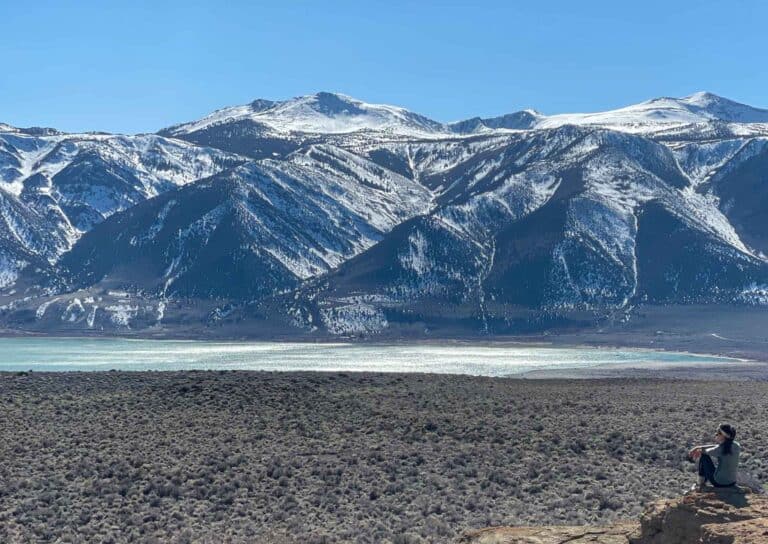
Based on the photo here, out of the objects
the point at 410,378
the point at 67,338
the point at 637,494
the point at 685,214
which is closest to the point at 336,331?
the point at 67,338

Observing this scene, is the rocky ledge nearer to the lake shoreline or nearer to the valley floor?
the valley floor

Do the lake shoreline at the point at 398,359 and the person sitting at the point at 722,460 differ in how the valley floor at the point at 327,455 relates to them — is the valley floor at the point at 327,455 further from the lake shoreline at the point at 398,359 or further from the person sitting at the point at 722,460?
the lake shoreline at the point at 398,359

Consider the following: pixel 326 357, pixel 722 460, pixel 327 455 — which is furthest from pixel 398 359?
pixel 722 460

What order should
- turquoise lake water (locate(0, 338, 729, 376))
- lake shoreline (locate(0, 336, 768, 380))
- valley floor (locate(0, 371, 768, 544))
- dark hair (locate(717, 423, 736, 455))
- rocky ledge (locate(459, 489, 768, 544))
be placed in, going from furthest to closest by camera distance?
turquoise lake water (locate(0, 338, 729, 376)) < lake shoreline (locate(0, 336, 768, 380)) < valley floor (locate(0, 371, 768, 544)) < dark hair (locate(717, 423, 736, 455)) < rocky ledge (locate(459, 489, 768, 544))

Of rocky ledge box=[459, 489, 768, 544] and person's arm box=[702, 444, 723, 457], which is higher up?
person's arm box=[702, 444, 723, 457]

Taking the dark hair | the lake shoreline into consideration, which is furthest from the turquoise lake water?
the dark hair

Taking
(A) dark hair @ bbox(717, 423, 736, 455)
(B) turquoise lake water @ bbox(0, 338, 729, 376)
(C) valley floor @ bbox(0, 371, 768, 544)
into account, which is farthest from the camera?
(B) turquoise lake water @ bbox(0, 338, 729, 376)

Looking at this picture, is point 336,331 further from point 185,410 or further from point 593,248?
point 185,410

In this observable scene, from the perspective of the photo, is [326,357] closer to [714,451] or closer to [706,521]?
[714,451]
